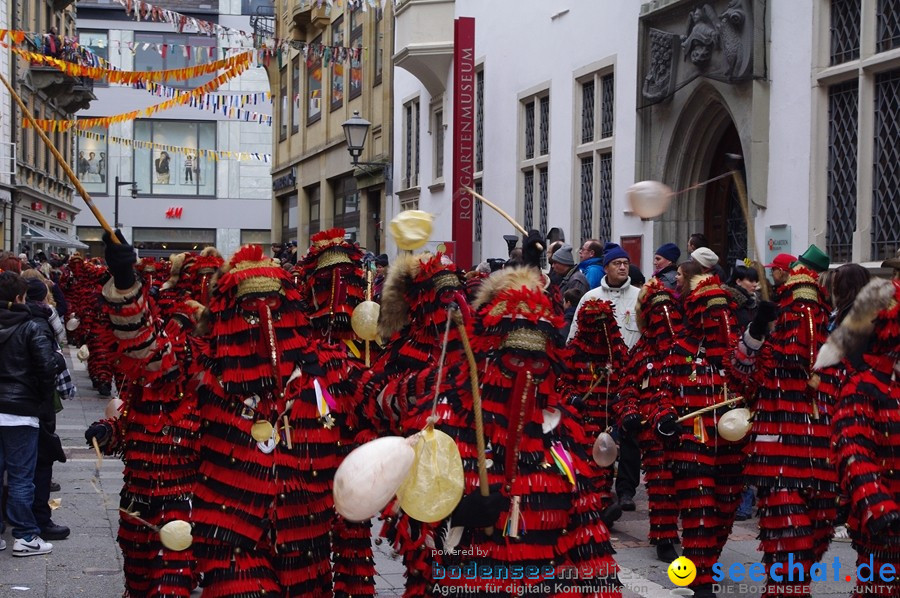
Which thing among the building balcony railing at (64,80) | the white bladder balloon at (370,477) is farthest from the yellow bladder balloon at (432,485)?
the building balcony railing at (64,80)

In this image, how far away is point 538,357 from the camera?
14.7ft

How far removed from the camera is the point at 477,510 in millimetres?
4266

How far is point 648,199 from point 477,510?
102 inches

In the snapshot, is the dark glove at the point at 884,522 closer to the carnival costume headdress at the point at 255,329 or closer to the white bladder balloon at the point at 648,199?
the white bladder balloon at the point at 648,199

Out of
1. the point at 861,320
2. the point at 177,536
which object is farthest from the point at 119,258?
the point at 861,320

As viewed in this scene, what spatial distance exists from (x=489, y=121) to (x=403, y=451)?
18.8 metres

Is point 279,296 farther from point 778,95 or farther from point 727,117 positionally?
point 727,117

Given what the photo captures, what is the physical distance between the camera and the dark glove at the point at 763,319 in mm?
6520

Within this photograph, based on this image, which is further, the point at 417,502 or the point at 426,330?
the point at 426,330

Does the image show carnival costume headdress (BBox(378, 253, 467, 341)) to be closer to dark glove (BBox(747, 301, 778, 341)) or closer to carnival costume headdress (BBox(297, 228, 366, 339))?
A: carnival costume headdress (BBox(297, 228, 366, 339))

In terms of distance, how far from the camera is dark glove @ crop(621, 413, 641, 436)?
8.08m

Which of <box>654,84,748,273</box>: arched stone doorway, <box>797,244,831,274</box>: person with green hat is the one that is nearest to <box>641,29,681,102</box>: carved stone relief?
<box>654,84,748,273</box>: arched stone doorway

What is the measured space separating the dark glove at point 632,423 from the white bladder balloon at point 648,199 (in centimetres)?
208

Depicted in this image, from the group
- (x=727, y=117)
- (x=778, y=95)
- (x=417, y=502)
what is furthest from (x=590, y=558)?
(x=727, y=117)
